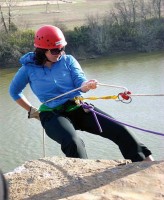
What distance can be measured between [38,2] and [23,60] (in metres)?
46.0

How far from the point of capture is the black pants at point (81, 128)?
3.65 m

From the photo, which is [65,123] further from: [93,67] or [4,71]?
[4,71]

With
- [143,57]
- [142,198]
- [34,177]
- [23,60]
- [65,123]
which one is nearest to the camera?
[142,198]

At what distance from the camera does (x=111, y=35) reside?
32719 millimetres

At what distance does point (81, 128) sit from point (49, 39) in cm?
87

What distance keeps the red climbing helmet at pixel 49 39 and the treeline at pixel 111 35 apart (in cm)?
2641

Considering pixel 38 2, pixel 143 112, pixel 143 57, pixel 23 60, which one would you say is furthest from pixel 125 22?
pixel 23 60

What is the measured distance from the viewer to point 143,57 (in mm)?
27828

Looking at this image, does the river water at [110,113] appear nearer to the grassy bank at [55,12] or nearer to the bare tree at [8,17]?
the bare tree at [8,17]

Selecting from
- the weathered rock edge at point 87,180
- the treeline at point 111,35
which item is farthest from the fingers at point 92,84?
the treeline at point 111,35

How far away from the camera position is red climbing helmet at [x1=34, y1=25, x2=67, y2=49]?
3977 millimetres

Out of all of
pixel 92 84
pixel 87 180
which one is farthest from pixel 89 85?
pixel 87 180

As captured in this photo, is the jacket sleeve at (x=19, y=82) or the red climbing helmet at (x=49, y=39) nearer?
the red climbing helmet at (x=49, y=39)

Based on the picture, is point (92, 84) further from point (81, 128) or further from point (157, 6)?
point (157, 6)
